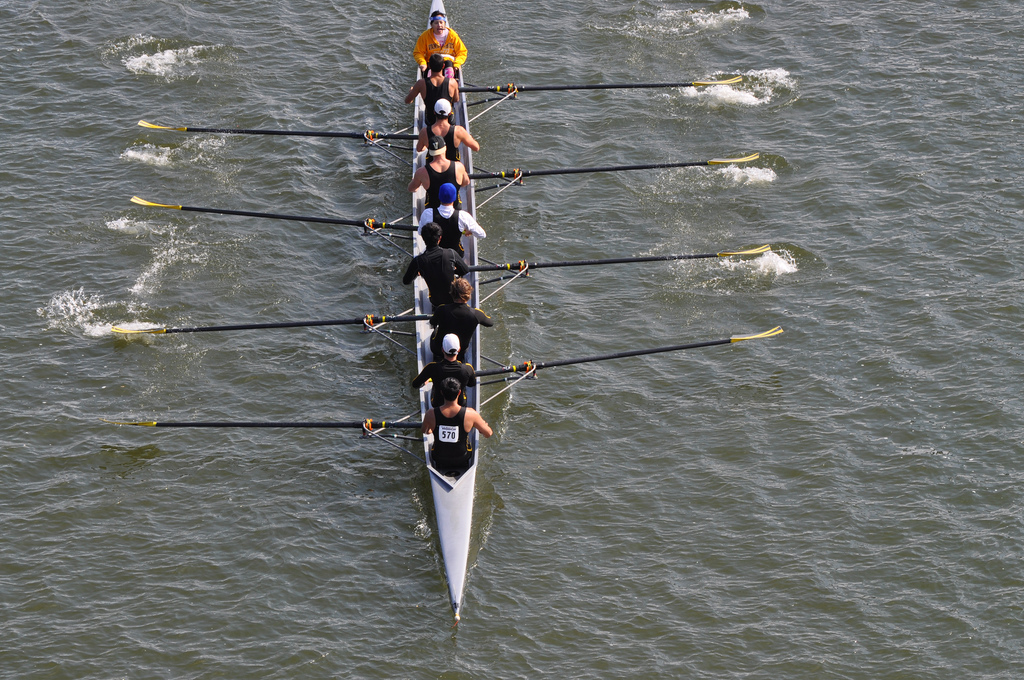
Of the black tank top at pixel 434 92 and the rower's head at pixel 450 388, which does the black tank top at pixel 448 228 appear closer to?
the rower's head at pixel 450 388

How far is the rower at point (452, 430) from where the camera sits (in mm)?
13891

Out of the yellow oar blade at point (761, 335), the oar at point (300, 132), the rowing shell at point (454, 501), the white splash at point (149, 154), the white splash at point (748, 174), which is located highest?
the oar at point (300, 132)

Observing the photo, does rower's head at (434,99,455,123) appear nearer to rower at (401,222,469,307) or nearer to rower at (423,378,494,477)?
rower at (401,222,469,307)

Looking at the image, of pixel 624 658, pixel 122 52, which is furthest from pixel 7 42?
pixel 624 658

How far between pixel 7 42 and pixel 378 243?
11638mm

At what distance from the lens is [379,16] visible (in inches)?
1091

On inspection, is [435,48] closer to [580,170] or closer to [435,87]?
[435,87]

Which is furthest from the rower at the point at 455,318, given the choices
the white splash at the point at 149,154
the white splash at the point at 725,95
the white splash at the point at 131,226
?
the white splash at the point at 725,95

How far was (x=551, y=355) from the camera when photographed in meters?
18.0

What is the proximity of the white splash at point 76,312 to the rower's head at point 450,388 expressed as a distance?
7475 mm

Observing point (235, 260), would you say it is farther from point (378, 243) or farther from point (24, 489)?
point (24, 489)

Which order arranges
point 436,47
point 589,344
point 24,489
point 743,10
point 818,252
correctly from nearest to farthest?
point 24,489 → point 589,344 → point 818,252 → point 436,47 → point 743,10

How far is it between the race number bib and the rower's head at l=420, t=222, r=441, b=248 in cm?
276

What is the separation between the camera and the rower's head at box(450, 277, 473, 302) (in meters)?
14.7
